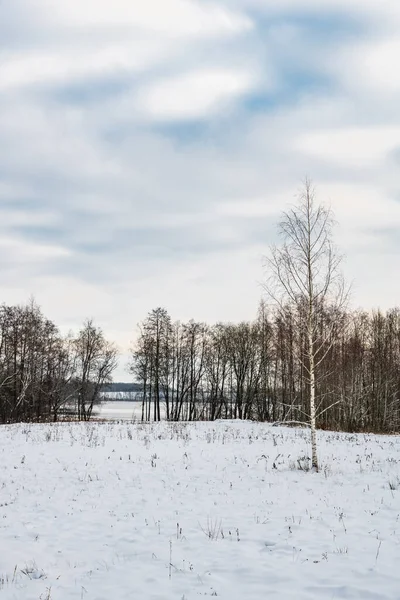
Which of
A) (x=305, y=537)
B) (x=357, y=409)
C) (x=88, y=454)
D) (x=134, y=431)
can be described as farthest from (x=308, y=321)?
(x=357, y=409)

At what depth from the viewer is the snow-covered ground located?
6090mm

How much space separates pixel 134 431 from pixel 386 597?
20750mm

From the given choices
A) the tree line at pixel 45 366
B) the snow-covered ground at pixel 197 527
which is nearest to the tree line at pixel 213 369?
the tree line at pixel 45 366

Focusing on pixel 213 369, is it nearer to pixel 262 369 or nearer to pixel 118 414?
pixel 262 369

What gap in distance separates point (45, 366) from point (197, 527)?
4426 centimetres

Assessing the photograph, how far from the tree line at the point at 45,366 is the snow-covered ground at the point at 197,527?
27947 millimetres

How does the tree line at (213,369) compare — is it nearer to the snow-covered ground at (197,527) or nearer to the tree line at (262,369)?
the tree line at (262,369)

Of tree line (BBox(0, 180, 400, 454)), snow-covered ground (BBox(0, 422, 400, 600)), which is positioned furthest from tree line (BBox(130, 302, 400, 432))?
snow-covered ground (BBox(0, 422, 400, 600))

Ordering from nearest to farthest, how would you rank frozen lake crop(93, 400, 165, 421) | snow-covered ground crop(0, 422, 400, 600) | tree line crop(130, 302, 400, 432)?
1. snow-covered ground crop(0, 422, 400, 600)
2. tree line crop(130, 302, 400, 432)
3. frozen lake crop(93, 400, 165, 421)

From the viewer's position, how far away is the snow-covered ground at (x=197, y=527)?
609cm

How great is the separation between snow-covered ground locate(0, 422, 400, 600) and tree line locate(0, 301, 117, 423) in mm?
27947

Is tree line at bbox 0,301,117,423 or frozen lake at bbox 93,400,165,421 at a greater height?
tree line at bbox 0,301,117,423

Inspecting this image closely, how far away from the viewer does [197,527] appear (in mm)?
8672

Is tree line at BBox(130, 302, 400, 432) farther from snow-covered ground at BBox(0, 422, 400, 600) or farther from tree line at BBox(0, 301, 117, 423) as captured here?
snow-covered ground at BBox(0, 422, 400, 600)
